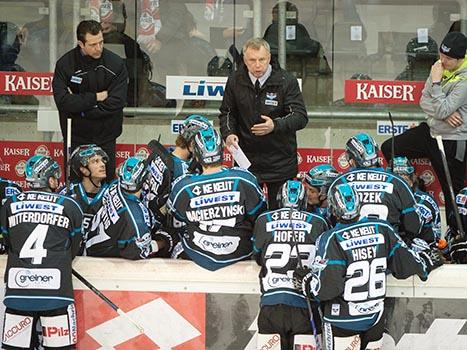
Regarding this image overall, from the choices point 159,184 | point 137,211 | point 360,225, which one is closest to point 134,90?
point 159,184

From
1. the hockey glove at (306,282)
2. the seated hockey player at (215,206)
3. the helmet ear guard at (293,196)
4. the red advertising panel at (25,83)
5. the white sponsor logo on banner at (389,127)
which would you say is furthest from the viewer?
the red advertising panel at (25,83)

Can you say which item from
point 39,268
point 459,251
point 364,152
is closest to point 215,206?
point 364,152

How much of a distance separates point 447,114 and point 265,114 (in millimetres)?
1523

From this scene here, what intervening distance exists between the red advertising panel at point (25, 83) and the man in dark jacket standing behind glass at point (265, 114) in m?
2.25

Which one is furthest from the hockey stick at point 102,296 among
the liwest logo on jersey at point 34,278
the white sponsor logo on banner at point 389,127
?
the white sponsor logo on banner at point 389,127

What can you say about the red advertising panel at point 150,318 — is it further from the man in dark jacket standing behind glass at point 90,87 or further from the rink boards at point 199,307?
the man in dark jacket standing behind glass at point 90,87

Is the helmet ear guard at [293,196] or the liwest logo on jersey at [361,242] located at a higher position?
the helmet ear guard at [293,196]

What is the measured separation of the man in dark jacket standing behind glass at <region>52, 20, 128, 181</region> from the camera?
8203mm

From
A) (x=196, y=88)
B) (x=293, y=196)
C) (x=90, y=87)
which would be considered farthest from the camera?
(x=196, y=88)

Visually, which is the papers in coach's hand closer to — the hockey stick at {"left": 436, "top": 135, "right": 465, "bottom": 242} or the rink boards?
the rink boards

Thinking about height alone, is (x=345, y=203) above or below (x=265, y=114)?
below

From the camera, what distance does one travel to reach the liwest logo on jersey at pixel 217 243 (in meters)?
6.99

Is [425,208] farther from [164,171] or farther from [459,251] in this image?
[164,171]

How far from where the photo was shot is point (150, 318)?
7062mm
